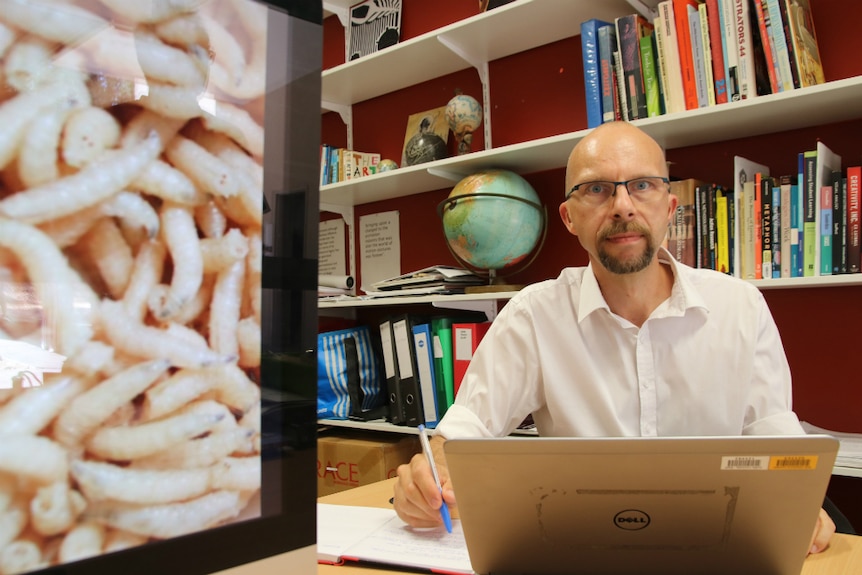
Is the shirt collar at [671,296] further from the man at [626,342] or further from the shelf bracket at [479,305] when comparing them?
the shelf bracket at [479,305]

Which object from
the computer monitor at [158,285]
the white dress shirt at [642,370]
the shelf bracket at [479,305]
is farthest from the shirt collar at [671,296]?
the computer monitor at [158,285]

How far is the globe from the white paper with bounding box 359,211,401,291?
596 mm

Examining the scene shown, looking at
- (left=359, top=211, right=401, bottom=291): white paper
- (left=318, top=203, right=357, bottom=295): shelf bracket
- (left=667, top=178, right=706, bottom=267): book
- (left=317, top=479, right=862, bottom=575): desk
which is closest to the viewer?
(left=317, top=479, right=862, bottom=575): desk

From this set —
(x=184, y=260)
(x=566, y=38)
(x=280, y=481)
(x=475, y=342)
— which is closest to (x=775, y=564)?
(x=280, y=481)

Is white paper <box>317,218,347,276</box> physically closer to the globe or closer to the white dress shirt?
the globe

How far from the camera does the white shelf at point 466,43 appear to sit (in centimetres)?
198

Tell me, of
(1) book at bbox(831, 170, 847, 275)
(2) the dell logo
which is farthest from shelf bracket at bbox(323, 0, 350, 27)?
(2) the dell logo

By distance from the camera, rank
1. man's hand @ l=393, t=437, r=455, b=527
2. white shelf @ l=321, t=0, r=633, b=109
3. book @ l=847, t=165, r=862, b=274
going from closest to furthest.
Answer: man's hand @ l=393, t=437, r=455, b=527 → book @ l=847, t=165, r=862, b=274 → white shelf @ l=321, t=0, r=633, b=109

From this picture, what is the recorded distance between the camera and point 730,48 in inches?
62.1

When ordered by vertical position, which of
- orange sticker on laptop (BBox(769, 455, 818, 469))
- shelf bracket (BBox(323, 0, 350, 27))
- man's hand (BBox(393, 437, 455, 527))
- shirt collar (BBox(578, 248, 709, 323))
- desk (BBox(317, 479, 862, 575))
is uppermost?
shelf bracket (BBox(323, 0, 350, 27))

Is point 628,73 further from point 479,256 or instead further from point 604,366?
point 604,366

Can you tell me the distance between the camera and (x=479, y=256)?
6.70ft

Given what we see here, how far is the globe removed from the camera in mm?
1987

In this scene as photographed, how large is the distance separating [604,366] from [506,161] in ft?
3.11
